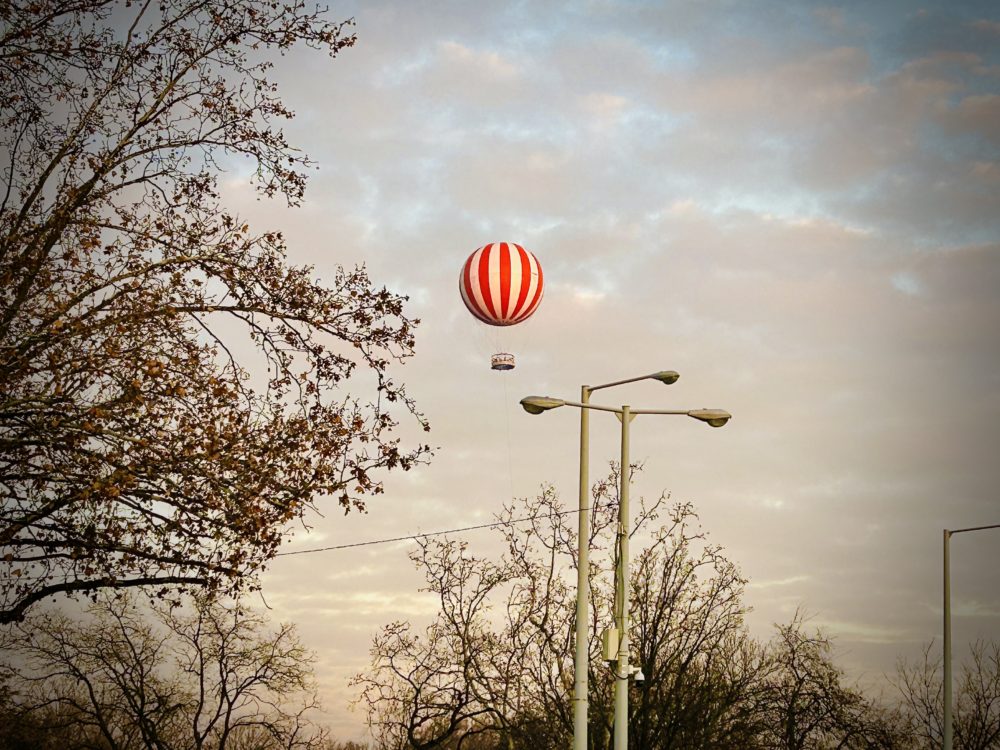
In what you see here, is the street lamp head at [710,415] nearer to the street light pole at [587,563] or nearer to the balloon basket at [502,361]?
the street light pole at [587,563]

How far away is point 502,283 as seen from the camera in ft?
89.9

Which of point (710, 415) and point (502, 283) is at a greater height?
point (502, 283)

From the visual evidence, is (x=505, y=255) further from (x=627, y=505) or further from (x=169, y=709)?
(x=169, y=709)

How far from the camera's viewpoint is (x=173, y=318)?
46.2ft

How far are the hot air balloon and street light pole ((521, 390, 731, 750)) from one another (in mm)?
6888

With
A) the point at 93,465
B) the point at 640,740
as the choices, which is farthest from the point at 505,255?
the point at 93,465

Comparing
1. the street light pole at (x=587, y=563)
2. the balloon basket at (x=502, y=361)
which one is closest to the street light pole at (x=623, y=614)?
the street light pole at (x=587, y=563)

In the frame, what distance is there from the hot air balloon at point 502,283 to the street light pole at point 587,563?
271 inches

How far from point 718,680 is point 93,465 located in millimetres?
20324

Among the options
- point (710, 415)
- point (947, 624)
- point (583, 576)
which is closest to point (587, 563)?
point (583, 576)

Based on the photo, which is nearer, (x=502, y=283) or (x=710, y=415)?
(x=710, y=415)

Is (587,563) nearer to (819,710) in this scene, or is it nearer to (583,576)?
(583,576)

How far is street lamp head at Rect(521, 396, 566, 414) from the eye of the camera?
63.2 ft

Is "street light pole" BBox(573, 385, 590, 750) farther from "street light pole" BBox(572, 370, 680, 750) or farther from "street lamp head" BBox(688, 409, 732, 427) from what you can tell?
"street lamp head" BBox(688, 409, 732, 427)
